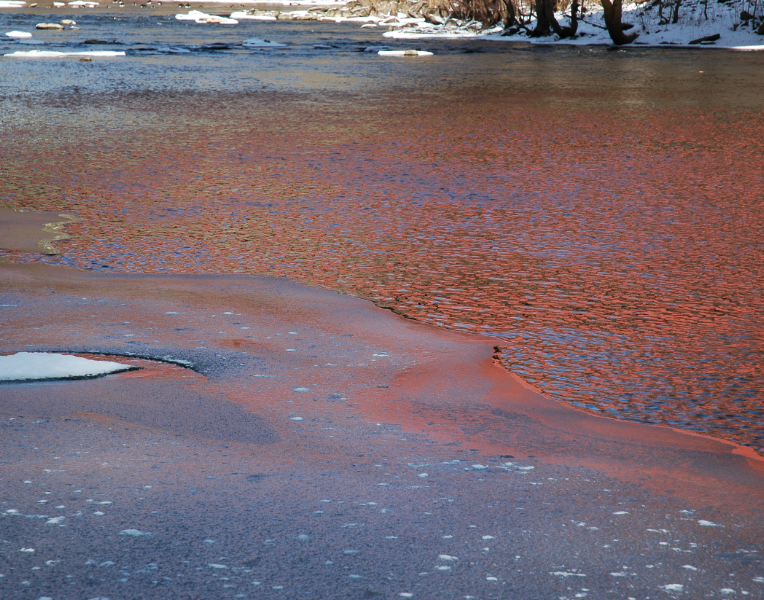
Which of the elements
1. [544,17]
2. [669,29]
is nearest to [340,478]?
[669,29]

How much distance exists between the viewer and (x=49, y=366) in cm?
278

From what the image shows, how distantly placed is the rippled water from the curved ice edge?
111cm

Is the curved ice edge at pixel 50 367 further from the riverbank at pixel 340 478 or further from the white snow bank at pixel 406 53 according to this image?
the white snow bank at pixel 406 53

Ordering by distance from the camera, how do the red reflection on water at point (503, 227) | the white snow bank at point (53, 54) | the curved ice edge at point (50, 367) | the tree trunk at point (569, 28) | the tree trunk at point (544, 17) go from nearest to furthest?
the curved ice edge at point (50, 367) → the red reflection on water at point (503, 227) → the white snow bank at point (53, 54) → the tree trunk at point (569, 28) → the tree trunk at point (544, 17)

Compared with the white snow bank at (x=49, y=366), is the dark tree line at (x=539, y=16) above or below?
above

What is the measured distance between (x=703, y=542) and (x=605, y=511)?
0.22 m

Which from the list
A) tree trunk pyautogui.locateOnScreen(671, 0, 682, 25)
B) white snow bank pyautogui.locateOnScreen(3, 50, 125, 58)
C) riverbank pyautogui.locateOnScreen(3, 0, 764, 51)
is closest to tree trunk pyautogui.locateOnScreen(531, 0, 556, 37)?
riverbank pyautogui.locateOnScreen(3, 0, 764, 51)

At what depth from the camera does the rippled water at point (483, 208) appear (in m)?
2.99

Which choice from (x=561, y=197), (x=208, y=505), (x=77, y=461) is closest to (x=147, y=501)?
(x=208, y=505)

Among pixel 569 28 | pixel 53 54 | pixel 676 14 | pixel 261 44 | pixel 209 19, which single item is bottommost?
pixel 53 54

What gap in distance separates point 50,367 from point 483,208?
288 cm

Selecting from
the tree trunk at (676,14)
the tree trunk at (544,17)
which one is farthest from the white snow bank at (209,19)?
the tree trunk at (676,14)

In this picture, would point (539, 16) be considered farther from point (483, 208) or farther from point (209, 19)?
point (483, 208)

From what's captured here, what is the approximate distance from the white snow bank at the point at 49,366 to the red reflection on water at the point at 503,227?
3.65 feet
